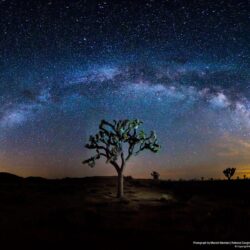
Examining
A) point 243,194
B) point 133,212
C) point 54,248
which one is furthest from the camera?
point 243,194

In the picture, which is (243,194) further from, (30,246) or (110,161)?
(30,246)

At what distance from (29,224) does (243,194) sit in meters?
23.5

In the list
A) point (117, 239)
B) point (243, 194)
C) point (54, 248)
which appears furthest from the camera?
point (243, 194)

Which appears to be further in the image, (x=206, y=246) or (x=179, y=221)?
(x=179, y=221)

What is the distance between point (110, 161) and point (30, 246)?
20.2m

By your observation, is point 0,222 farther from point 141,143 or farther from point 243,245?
point 141,143

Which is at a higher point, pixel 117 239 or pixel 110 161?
pixel 110 161

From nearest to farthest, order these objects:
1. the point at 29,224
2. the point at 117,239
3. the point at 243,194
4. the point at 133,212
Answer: the point at 117,239, the point at 29,224, the point at 133,212, the point at 243,194

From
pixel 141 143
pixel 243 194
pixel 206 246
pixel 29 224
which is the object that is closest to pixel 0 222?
pixel 29 224

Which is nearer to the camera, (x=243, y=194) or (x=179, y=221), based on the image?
(x=179, y=221)

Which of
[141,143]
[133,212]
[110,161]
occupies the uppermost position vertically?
[141,143]

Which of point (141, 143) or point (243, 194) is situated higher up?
point (141, 143)

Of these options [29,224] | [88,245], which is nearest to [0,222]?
[29,224]

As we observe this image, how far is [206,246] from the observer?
29.1 feet
